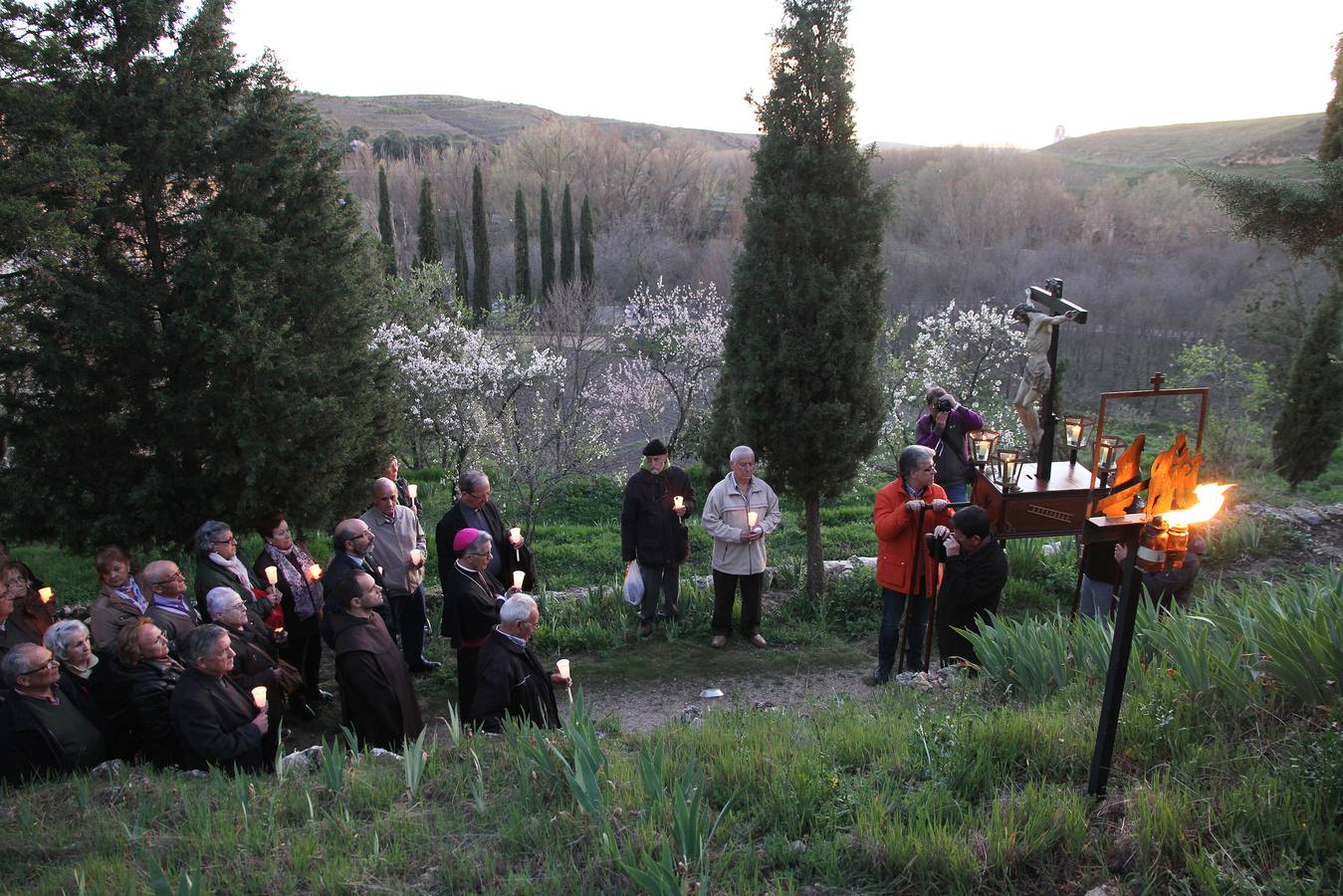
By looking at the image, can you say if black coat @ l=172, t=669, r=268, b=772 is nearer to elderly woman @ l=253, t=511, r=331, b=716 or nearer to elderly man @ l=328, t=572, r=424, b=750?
elderly man @ l=328, t=572, r=424, b=750

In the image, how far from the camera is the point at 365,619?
4.69 metres

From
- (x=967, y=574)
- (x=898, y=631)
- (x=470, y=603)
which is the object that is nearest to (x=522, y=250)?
(x=898, y=631)

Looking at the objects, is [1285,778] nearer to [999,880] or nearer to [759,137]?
[999,880]

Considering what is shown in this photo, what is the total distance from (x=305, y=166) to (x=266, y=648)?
183 inches

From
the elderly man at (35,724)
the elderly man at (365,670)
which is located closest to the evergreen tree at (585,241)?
the elderly man at (365,670)

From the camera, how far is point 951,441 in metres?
7.46

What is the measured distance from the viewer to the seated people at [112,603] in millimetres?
5199

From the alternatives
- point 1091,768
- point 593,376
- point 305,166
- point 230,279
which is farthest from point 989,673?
point 593,376

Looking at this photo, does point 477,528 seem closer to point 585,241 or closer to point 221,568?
point 221,568

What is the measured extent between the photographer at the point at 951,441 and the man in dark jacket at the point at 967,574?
78.4 inches

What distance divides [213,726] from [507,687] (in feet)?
4.69

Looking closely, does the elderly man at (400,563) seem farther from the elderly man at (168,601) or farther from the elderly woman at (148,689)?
the elderly woman at (148,689)

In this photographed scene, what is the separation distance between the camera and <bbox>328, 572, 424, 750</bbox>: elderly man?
457 cm

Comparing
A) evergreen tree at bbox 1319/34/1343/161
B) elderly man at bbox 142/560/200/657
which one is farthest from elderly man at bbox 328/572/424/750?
evergreen tree at bbox 1319/34/1343/161
